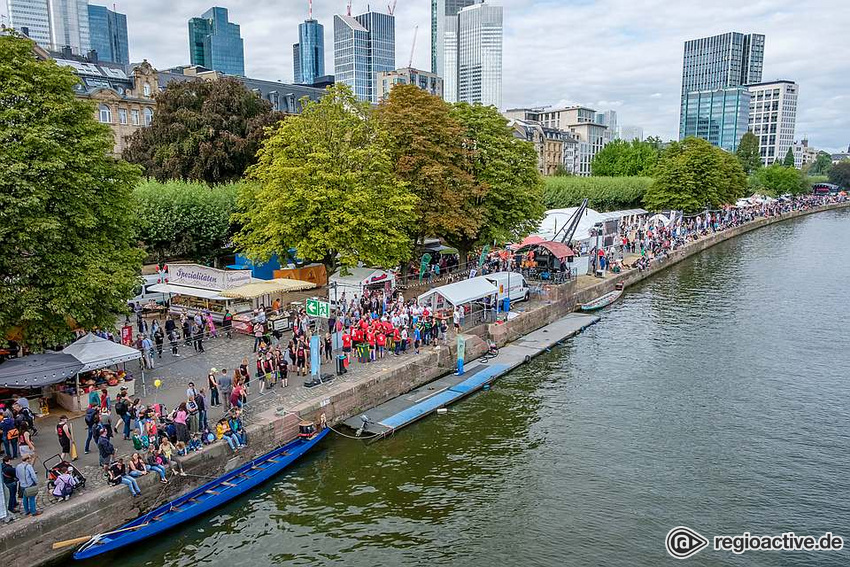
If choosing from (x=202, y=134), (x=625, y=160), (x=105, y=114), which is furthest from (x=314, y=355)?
(x=625, y=160)

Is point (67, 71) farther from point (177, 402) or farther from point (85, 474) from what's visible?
point (85, 474)

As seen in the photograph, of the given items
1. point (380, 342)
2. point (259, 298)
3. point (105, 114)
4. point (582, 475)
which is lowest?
point (582, 475)

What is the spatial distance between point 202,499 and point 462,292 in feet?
58.9

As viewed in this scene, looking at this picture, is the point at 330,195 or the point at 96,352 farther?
the point at 330,195

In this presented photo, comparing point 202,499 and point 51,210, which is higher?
point 51,210

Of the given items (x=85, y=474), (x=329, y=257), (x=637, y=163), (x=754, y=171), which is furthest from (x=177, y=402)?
(x=754, y=171)

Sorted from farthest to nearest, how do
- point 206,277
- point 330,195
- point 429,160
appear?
A: point 429,160 → point 330,195 → point 206,277

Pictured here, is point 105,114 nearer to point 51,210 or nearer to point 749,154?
point 51,210

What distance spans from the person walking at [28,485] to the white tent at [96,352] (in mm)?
5620

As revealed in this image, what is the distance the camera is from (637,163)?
11512 centimetres

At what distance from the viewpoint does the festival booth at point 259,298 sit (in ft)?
97.1

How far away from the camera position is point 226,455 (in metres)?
18.4

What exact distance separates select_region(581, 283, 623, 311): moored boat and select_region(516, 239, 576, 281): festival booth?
238 cm

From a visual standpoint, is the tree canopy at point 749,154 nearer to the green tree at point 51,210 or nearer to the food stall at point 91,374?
the green tree at point 51,210
